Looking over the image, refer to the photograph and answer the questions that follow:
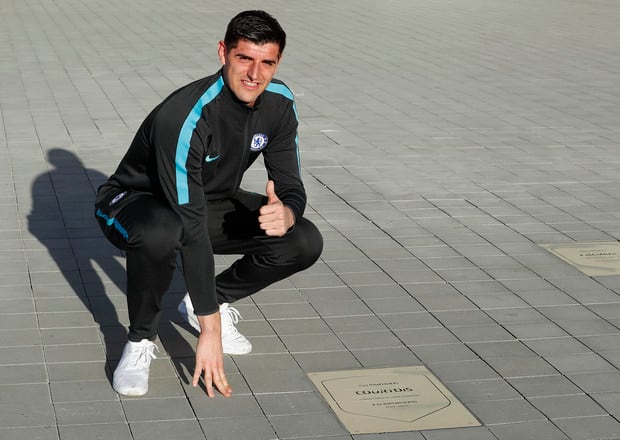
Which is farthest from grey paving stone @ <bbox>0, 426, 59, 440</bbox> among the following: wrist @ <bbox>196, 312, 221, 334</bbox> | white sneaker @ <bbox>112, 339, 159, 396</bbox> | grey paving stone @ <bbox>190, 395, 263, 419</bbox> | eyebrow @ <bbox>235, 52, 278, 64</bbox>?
eyebrow @ <bbox>235, 52, 278, 64</bbox>

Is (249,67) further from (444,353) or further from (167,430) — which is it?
(444,353)

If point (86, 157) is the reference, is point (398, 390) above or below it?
above

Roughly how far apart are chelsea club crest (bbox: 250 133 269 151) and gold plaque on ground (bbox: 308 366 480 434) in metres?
1.01

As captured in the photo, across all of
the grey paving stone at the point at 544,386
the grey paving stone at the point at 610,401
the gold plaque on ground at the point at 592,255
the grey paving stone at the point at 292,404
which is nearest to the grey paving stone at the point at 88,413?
the grey paving stone at the point at 292,404

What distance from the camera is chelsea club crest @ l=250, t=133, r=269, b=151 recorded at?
16.6 ft

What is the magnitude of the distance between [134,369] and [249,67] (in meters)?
1.32

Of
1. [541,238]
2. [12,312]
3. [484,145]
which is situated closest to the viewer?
[12,312]

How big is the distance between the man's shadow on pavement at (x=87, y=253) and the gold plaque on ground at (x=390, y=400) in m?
0.65

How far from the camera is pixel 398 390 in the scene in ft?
16.2

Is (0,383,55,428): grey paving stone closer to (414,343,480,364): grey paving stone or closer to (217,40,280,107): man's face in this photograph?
(217,40,280,107): man's face

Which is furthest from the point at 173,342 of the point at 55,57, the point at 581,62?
the point at 581,62

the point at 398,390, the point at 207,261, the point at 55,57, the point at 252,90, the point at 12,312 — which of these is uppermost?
the point at 252,90

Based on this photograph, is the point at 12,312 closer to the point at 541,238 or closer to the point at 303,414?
the point at 303,414

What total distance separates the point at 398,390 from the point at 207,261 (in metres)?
0.99
